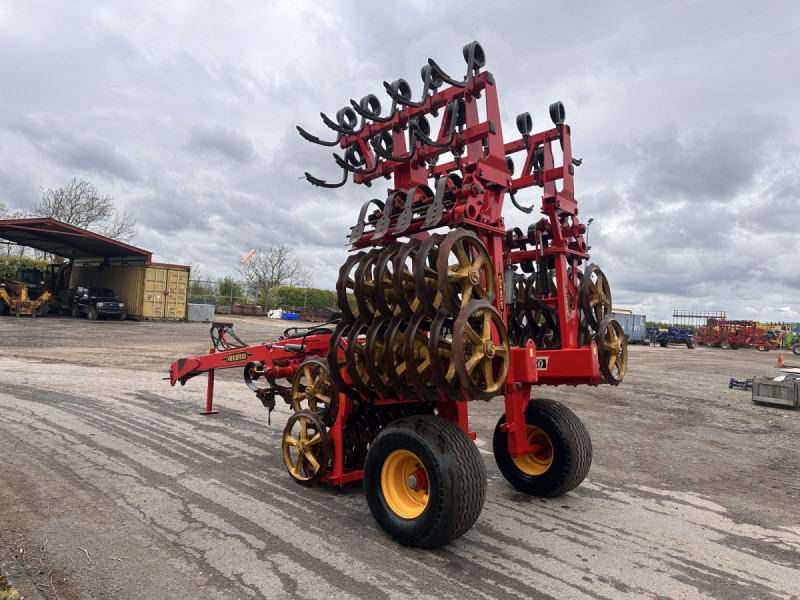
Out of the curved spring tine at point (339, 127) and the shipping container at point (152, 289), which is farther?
the shipping container at point (152, 289)

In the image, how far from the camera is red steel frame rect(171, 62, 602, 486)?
4.26 metres

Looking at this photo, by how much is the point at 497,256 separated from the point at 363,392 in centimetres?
156

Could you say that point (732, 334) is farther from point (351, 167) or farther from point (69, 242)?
point (69, 242)

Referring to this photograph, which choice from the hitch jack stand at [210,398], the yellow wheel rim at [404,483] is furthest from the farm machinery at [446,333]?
the hitch jack stand at [210,398]

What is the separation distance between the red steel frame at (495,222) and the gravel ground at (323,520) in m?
0.74

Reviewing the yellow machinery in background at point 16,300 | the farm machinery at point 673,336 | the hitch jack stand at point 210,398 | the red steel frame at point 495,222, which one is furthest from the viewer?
the farm machinery at point 673,336

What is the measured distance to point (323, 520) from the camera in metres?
4.15

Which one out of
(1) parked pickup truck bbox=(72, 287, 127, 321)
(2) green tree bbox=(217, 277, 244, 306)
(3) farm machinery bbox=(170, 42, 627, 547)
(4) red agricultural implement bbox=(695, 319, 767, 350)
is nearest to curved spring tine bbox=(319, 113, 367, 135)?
(3) farm machinery bbox=(170, 42, 627, 547)

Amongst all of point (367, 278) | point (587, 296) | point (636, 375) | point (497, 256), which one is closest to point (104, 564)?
point (367, 278)

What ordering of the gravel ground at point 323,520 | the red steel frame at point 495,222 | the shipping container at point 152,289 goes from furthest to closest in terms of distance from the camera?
the shipping container at point 152,289 → the red steel frame at point 495,222 → the gravel ground at point 323,520

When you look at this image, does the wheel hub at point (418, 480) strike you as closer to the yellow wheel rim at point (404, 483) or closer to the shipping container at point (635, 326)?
the yellow wheel rim at point (404, 483)

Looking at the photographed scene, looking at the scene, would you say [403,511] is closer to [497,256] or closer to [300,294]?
[497,256]

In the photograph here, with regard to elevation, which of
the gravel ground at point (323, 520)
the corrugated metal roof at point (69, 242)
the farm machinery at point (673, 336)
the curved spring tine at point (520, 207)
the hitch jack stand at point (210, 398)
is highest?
the corrugated metal roof at point (69, 242)

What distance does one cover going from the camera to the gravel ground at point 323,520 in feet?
10.6
